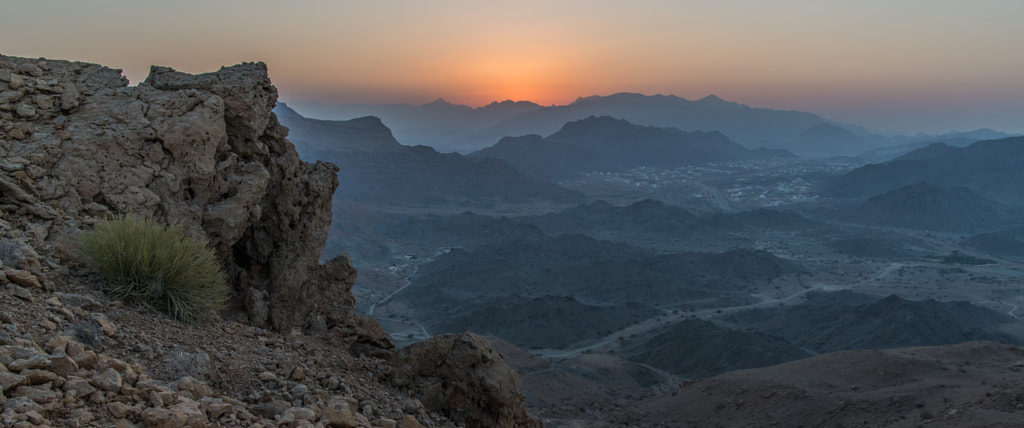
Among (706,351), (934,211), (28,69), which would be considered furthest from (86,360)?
(934,211)

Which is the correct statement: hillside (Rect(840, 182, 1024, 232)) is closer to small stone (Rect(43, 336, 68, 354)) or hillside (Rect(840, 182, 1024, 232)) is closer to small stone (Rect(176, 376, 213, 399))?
small stone (Rect(176, 376, 213, 399))

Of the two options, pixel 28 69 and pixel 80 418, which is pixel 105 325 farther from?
pixel 28 69

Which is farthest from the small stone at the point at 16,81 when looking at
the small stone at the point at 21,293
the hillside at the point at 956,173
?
the hillside at the point at 956,173

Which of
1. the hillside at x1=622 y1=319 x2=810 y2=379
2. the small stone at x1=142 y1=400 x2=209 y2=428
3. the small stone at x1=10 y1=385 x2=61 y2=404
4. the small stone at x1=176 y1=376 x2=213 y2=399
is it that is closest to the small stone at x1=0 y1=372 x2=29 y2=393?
the small stone at x1=10 y1=385 x2=61 y2=404

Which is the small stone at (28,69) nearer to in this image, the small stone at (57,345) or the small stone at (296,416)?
the small stone at (57,345)

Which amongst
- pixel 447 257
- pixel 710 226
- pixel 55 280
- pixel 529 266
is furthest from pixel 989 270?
pixel 55 280

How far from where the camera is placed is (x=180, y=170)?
7.06m

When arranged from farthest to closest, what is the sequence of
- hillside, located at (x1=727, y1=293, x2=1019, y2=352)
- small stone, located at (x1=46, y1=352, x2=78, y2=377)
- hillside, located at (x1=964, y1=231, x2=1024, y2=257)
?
hillside, located at (x1=964, y1=231, x2=1024, y2=257) → hillside, located at (x1=727, y1=293, x2=1019, y2=352) → small stone, located at (x1=46, y1=352, x2=78, y2=377)

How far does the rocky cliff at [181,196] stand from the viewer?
511 cm

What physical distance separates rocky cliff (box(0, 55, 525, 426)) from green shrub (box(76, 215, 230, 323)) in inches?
9.5

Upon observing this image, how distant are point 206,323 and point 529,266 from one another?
185 ft

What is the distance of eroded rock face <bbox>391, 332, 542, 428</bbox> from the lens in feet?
22.7

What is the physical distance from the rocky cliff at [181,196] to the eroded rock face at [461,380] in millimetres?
117

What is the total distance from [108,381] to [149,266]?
6.75ft
